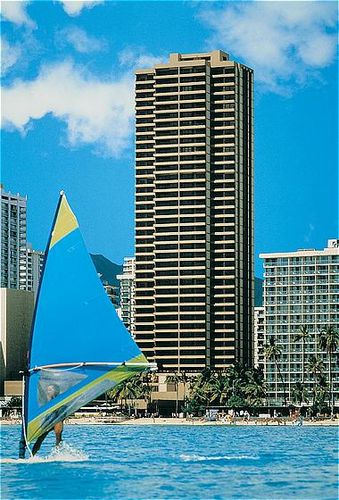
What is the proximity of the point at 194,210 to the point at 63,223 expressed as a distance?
12477 cm

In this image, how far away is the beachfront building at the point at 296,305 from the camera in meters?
169

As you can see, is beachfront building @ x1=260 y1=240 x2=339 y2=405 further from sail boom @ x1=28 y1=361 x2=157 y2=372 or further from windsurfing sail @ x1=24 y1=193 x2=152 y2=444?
sail boom @ x1=28 y1=361 x2=157 y2=372

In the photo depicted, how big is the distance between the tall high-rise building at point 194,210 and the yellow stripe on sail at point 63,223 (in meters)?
119

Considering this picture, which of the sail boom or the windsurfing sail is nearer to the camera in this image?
the sail boom

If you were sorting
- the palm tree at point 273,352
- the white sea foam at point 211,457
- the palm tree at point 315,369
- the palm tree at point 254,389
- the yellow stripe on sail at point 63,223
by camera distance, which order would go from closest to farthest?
the yellow stripe on sail at point 63,223, the white sea foam at point 211,457, the palm tree at point 254,389, the palm tree at point 315,369, the palm tree at point 273,352

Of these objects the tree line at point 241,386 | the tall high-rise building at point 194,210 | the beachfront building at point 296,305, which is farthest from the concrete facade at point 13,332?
the beachfront building at point 296,305

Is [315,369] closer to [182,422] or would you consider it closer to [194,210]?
[182,422]

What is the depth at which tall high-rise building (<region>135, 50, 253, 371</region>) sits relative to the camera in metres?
170

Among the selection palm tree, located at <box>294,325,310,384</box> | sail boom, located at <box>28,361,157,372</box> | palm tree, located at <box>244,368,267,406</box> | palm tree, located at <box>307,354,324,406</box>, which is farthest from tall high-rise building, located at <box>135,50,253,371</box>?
sail boom, located at <box>28,361,157,372</box>

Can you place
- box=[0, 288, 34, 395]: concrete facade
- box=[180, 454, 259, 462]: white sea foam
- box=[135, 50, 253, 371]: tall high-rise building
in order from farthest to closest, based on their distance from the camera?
box=[0, 288, 34, 395]: concrete facade, box=[135, 50, 253, 371]: tall high-rise building, box=[180, 454, 259, 462]: white sea foam

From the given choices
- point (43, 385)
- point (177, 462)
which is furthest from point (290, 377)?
point (43, 385)

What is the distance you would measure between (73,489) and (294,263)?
128 m

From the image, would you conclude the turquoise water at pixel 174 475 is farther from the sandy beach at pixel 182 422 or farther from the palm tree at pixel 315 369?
the palm tree at pixel 315 369

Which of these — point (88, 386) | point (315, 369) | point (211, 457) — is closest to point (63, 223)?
point (88, 386)
